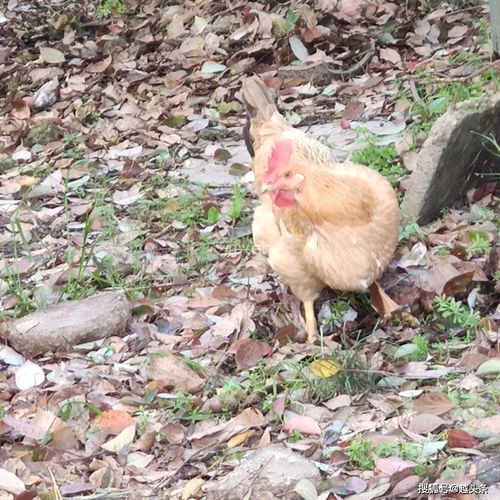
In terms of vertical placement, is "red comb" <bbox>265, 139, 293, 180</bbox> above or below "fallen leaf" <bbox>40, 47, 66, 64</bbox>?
above

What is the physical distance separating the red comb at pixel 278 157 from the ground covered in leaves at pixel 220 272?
2.00 ft

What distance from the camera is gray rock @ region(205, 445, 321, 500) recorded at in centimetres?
279

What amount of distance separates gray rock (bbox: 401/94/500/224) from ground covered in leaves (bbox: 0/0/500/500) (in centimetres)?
10

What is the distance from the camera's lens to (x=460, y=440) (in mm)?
2885

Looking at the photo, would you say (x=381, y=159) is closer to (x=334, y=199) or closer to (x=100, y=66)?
(x=334, y=199)

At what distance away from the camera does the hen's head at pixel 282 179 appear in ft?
12.0

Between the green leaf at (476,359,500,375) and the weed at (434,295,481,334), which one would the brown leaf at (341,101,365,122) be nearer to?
the weed at (434,295,481,334)

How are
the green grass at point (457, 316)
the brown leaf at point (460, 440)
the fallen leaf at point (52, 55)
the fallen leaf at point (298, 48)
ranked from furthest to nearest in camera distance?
the fallen leaf at point (52, 55) < the fallen leaf at point (298, 48) < the green grass at point (457, 316) < the brown leaf at point (460, 440)

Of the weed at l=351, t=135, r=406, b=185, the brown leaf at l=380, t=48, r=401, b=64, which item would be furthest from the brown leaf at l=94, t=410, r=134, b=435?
the brown leaf at l=380, t=48, r=401, b=64

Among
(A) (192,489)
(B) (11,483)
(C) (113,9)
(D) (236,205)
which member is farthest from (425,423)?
(C) (113,9)

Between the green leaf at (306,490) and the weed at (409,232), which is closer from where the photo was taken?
the green leaf at (306,490)

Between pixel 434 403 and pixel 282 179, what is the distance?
97 cm

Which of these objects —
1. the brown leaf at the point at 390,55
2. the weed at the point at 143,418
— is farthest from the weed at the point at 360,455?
the brown leaf at the point at 390,55

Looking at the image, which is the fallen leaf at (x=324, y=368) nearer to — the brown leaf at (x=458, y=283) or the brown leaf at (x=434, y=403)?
the brown leaf at (x=434, y=403)
